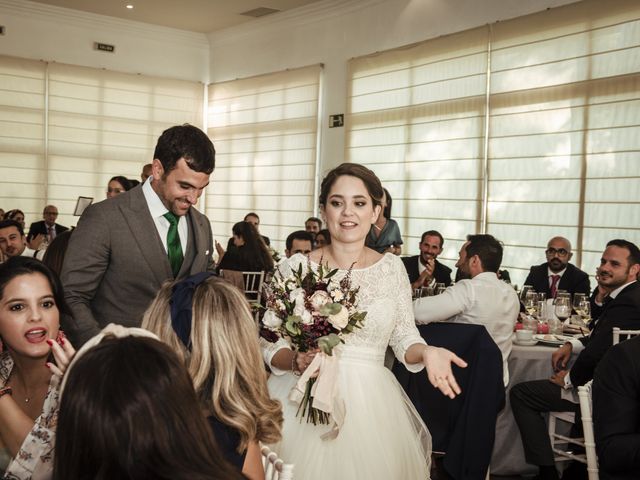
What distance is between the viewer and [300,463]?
2805mm

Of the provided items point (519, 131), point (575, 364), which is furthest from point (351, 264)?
point (519, 131)

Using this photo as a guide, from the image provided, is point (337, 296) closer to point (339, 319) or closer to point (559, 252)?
point (339, 319)

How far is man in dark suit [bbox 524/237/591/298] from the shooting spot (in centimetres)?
744

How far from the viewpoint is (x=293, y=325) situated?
262 centimetres

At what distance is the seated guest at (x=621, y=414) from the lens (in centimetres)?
241

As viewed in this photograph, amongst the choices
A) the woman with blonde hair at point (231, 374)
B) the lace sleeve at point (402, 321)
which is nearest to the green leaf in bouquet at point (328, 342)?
the lace sleeve at point (402, 321)

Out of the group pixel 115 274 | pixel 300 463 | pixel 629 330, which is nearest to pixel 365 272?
pixel 300 463

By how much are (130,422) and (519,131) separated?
8.40 meters

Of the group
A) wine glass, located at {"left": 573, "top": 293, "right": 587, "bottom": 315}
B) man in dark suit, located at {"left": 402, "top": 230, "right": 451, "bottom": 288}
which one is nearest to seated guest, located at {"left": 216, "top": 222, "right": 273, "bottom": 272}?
man in dark suit, located at {"left": 402, "top": 230, "right": 451, "bottom": 288}

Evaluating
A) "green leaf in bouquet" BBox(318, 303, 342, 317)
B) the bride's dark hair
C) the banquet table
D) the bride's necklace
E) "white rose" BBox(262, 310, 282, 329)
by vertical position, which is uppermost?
the bride's dark hair

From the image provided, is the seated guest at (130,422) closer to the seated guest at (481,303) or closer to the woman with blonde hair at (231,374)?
the woman with blonde hair at (231,374)

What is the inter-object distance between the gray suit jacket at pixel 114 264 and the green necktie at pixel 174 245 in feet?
0.15

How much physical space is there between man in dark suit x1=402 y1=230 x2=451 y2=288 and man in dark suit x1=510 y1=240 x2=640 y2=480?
88.5 inches

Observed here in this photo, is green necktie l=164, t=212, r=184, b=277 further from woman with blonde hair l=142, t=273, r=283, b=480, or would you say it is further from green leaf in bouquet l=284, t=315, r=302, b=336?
woman with blonde hair l=142, t=273, r=283, b=480
